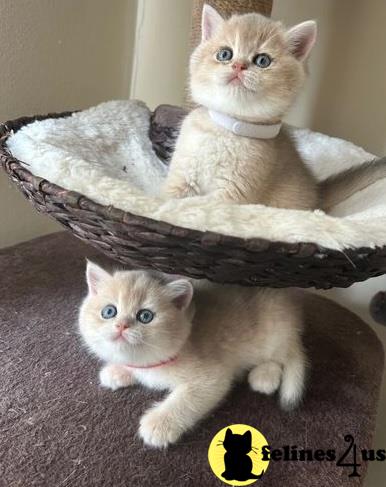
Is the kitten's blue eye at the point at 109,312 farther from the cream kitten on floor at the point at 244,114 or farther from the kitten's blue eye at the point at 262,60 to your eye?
the kitten's blue eye at the point at 262,60

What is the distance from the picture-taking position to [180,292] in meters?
0.78

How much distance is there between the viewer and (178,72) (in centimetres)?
171

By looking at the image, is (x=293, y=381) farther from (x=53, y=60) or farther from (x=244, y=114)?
(x=53, y=60)

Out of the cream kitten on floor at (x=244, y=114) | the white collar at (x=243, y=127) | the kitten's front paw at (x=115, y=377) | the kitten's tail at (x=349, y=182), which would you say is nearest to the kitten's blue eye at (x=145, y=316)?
the kitten's front paw at (x=115, y=377)

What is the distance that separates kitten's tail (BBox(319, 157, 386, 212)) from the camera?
100cm

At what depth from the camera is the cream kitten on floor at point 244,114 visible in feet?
2.69

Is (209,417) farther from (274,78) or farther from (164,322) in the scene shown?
(274,78)

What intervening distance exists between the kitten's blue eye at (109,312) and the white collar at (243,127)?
37 cm

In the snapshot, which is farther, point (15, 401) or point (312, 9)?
point (312, 9)

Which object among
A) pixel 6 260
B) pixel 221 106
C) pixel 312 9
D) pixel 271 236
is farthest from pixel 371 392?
pixel 312 9

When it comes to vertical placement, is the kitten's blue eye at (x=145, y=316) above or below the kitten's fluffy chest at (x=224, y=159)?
below

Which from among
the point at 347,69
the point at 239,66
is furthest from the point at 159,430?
the point at 347,69

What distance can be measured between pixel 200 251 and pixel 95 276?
27 cm

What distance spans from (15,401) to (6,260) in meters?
0.49
